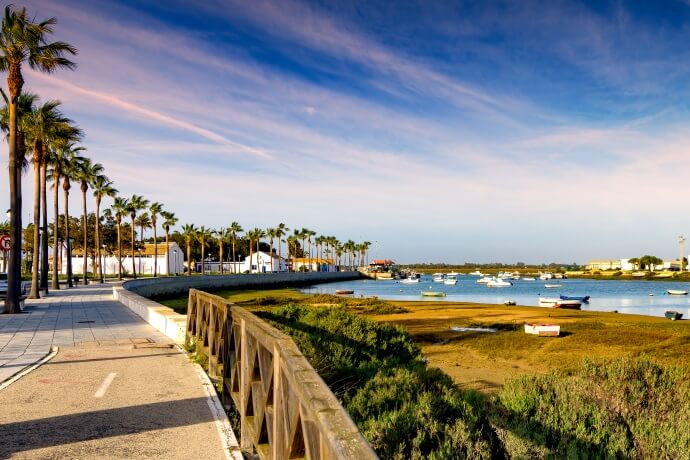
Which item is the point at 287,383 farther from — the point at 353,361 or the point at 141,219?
the point at 141,219

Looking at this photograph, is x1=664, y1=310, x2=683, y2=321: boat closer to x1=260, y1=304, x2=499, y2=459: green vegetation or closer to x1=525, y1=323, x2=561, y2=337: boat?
x1=525, y1=323, x2=561, y2=337: boat

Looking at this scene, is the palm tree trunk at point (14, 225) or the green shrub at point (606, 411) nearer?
the green shrub at point (606, 411)

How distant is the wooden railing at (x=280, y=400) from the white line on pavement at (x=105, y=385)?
1945 mm

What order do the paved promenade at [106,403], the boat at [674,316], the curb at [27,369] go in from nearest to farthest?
the paved promenade at [106,403] < the curb at [27,369] < the boat at [674,316]

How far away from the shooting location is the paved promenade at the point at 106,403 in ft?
22.2

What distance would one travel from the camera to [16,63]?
26.5 metres

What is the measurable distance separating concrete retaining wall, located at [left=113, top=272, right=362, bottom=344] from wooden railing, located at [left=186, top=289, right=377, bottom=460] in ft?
26.6

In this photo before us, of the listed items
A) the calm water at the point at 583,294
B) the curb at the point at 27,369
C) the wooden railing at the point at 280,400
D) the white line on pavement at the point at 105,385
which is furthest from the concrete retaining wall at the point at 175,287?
the calm water at the point at 583,294

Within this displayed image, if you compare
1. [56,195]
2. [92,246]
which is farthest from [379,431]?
[92,246]

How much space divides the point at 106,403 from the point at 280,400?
5.32 meters

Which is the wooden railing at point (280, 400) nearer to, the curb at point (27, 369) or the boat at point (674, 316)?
the curb at point (27, 369)

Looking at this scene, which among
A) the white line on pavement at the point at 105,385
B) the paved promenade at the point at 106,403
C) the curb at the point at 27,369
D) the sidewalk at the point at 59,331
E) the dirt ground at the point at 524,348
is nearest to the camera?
the paved promenade at the point at 106,403

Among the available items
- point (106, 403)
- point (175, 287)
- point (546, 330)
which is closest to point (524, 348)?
point (546, 330)

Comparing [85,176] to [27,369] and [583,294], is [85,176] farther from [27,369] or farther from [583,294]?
[583,294]
